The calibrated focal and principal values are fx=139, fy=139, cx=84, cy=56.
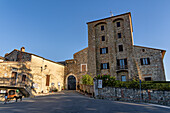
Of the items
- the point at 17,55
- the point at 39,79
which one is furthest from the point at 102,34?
the point at 17,55

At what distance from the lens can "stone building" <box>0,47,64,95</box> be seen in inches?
776

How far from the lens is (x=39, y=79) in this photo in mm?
23297

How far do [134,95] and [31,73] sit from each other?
1563 centimetres

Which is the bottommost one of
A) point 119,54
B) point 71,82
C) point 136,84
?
point 71,82

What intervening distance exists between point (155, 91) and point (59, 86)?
1745 cm

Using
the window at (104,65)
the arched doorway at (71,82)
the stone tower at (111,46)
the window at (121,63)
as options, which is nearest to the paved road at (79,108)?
the window at (121,63)

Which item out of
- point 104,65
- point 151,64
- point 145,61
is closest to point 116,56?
point 104,65

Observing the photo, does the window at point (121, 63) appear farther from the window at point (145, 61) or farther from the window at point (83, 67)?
the window at point (83, 67)

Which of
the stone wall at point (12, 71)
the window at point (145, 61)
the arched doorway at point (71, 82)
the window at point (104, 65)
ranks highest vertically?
the window at point (145, 61)

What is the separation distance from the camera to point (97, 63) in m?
26.9

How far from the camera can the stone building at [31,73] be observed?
19.7m

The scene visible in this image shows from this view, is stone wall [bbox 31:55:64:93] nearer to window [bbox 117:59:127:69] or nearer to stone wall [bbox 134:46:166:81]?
window [bbox 117:59:127:69]

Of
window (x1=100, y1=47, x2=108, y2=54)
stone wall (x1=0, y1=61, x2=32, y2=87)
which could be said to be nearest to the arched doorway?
window (x1=100, y1=47, x2=108, y2=54)

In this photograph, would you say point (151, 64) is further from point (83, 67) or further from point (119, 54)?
point (83, 67)
